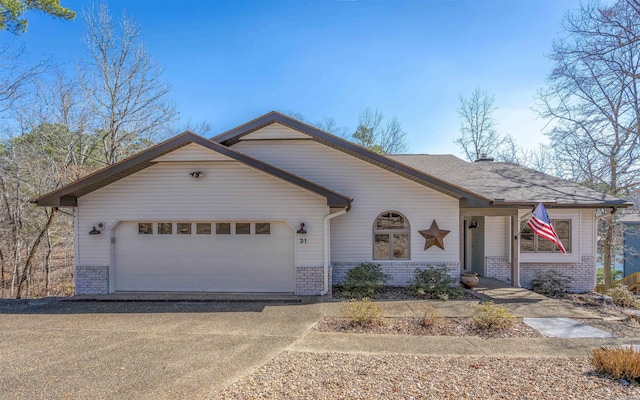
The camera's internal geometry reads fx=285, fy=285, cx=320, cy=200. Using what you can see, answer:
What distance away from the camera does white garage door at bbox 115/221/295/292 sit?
820 centimetres

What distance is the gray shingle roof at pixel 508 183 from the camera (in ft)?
30.9

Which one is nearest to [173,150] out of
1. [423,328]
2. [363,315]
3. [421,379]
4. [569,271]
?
[363,315]

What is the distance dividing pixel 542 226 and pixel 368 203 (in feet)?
15.7

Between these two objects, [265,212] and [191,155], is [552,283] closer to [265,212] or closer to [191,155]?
[265,212]

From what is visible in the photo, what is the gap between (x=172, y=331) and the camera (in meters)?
5.58

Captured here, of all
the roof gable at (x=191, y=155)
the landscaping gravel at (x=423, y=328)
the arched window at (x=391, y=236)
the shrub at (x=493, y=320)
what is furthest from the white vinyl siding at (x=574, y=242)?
the roof gable at (x=191, y=155)

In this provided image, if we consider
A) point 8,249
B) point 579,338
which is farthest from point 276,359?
point 8,249

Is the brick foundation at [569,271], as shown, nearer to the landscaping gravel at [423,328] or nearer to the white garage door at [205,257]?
the landscaping gravel at [423,328]

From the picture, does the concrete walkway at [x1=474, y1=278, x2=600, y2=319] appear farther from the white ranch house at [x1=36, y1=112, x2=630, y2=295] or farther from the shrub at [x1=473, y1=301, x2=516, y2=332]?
the shrub at [x1=473, y1=301, x2=516, y2=332]

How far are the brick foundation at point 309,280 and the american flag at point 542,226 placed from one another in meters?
5.98

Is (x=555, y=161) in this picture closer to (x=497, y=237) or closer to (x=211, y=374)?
(x=497, y=237)

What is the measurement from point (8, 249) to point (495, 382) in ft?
59.5

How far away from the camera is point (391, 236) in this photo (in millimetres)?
9250

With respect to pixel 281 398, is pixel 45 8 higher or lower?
higher
